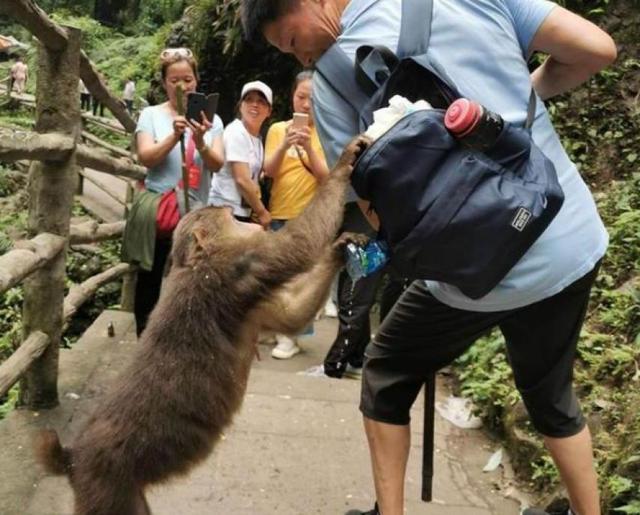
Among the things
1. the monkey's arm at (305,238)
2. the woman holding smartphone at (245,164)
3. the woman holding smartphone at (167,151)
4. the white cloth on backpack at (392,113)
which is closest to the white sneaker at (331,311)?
the woman holding smartphone at (245,164)

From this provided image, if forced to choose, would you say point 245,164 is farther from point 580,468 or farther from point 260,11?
point 580,468

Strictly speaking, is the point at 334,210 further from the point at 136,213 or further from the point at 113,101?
the point at 113,101

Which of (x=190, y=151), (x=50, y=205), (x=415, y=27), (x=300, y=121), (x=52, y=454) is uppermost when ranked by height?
(x=415, y=27)

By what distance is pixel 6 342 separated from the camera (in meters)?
6.45

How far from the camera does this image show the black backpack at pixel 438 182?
202 cm

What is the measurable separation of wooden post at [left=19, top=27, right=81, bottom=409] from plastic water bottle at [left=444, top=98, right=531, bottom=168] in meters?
2.37

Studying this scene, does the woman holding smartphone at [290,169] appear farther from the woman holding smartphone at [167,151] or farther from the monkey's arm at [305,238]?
the monkey's arm at [305,238]

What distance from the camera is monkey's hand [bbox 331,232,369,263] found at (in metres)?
2.61

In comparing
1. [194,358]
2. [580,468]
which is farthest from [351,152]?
[580,468]

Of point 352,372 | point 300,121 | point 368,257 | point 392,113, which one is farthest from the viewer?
point 352,372

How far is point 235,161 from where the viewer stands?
16.0 ft

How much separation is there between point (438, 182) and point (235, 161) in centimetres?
302

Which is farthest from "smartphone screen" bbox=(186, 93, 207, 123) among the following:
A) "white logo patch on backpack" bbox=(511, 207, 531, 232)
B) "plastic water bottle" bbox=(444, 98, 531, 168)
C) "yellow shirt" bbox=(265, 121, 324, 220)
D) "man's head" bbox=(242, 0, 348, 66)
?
"white logo patch on backpack" bbox=(511, 207, 531, 232)

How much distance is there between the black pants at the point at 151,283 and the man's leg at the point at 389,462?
76.8 inches
